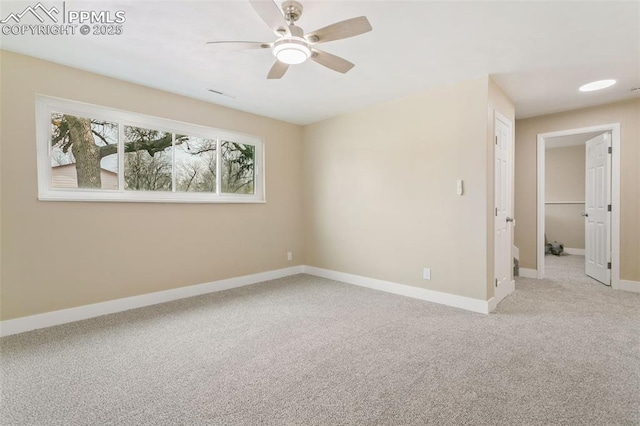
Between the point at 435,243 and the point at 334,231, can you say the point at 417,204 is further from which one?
the point at 334,231

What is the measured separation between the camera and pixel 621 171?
12.4ft

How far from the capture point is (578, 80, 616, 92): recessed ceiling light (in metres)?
3.16

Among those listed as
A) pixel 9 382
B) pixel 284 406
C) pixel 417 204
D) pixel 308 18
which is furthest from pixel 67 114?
Result: pixel 417 204

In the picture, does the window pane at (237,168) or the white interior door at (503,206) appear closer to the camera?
the white interior door at (503,206)

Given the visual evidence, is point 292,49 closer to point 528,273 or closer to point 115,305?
point 115,305

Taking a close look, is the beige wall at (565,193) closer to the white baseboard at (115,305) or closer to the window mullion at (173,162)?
the white baseboard at (115,305)

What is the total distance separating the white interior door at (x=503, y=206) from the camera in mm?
3289

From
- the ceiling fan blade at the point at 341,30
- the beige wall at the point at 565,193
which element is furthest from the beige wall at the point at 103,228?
the beige wall at the point at 565,193

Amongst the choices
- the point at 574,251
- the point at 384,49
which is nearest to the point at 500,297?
the point at 384,49

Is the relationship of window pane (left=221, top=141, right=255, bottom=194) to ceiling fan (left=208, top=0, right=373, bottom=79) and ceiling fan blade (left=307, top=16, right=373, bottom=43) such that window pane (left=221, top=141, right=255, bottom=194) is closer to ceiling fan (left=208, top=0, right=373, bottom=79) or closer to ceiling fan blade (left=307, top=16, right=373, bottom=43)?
ceiling fan (left=208, top=0, right=373, bottom=79)

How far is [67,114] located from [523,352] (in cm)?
459

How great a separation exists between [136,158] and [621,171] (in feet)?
19.8

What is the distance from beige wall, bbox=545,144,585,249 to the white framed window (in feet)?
22.5

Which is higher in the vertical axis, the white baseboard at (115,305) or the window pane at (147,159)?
the window pane at (147,159)
